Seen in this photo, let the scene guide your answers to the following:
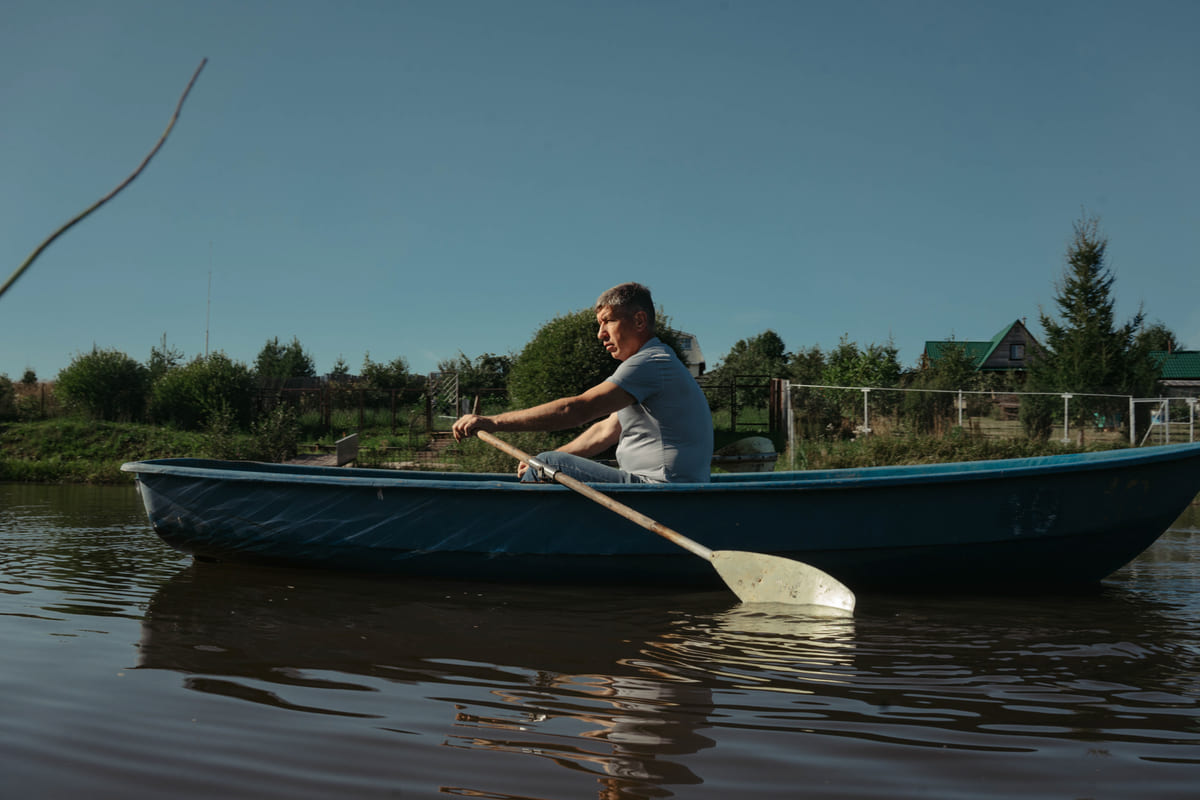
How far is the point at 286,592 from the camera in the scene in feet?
14.4

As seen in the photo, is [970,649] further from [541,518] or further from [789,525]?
[541,518]

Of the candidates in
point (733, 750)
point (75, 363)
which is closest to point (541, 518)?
point (733, 750)

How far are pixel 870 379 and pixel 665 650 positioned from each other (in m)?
25.2

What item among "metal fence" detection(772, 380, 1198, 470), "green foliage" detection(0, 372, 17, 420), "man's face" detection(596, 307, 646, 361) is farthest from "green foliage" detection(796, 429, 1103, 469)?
"green foliage" detection(0, 372, 17, 420)

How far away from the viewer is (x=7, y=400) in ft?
69.9

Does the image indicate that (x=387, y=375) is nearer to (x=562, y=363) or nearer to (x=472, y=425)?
(x=562, y=363)

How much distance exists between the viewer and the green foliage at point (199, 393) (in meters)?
19.7

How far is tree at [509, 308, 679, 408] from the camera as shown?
1494 cm

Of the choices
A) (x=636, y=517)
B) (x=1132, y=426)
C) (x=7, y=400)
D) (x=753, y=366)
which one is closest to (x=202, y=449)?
(x=7, y=400)

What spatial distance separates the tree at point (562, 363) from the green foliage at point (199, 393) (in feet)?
26.8

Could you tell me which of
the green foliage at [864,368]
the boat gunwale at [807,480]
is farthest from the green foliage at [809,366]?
the boat gunwale at [807,480]

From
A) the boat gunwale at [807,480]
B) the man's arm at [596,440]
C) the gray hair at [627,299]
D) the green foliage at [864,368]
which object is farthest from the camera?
the green foliage at [864,368]

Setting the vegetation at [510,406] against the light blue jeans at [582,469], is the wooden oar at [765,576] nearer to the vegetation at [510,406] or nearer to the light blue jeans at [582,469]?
the light blue jeans at [582,469]

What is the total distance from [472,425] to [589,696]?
2142mm
